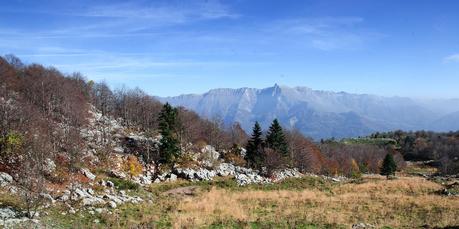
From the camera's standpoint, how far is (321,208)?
1521 inches

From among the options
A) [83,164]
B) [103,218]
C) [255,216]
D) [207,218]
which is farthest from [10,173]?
[255,216]

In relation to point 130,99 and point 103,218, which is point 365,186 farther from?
point 130,99

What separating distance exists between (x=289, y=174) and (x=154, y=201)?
36177 mm

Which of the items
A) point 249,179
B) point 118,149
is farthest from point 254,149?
point 118,149

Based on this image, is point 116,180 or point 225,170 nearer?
point 116,180

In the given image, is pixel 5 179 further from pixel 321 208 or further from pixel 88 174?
pixel 321 208

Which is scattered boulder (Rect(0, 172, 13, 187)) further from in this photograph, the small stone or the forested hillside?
the small stone

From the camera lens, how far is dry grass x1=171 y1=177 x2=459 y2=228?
105 feet

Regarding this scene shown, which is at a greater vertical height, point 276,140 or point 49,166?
point 276,140

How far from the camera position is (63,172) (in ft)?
149

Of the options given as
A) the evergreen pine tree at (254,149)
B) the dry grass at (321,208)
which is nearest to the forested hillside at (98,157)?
the evergreen pine tree at (254,149)

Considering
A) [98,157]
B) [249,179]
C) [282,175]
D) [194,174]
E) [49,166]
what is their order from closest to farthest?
[49,166], [194,174], [98,157], [249,179], [282,175]

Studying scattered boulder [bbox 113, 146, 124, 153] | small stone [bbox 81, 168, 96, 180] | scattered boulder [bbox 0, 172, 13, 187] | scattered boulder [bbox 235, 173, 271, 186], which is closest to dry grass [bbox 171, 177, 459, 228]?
scattered boulder [bbox 235, 173, 271, 186]

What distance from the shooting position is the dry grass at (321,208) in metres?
32.2
